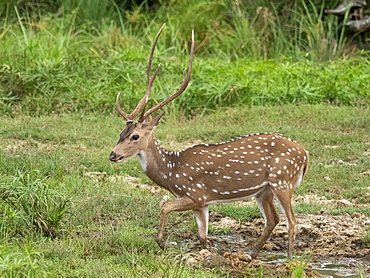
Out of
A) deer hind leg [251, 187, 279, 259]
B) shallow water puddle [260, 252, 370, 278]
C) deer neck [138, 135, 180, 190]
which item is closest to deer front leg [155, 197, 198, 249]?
deer neck [138, 135, 180, 190]

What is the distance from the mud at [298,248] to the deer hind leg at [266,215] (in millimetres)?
130

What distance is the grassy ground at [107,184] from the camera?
5.86 metres

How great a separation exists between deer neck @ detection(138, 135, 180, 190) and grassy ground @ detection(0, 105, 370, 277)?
1.80ft

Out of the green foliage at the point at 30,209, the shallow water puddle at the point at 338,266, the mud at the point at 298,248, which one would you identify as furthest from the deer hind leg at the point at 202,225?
the green foliage at the point at 30,209

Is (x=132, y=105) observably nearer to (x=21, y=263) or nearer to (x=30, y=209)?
(x=30, y=209)

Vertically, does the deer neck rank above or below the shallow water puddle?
above

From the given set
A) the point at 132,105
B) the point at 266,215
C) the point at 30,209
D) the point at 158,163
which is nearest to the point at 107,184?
the point at 158,163

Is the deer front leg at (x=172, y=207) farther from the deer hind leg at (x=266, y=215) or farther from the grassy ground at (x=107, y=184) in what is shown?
the deer hind leg at (x=266, y=215)

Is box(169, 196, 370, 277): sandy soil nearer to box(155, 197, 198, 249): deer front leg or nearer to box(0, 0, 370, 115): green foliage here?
box(155, 197, 198, 249): deer front leg

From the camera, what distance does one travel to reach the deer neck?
→ 267 inches

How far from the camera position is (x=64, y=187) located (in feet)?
25.8

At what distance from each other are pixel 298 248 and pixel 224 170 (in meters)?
1.03

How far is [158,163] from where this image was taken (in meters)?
6.82

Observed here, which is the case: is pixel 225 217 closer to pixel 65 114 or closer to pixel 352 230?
pixel 352 230
